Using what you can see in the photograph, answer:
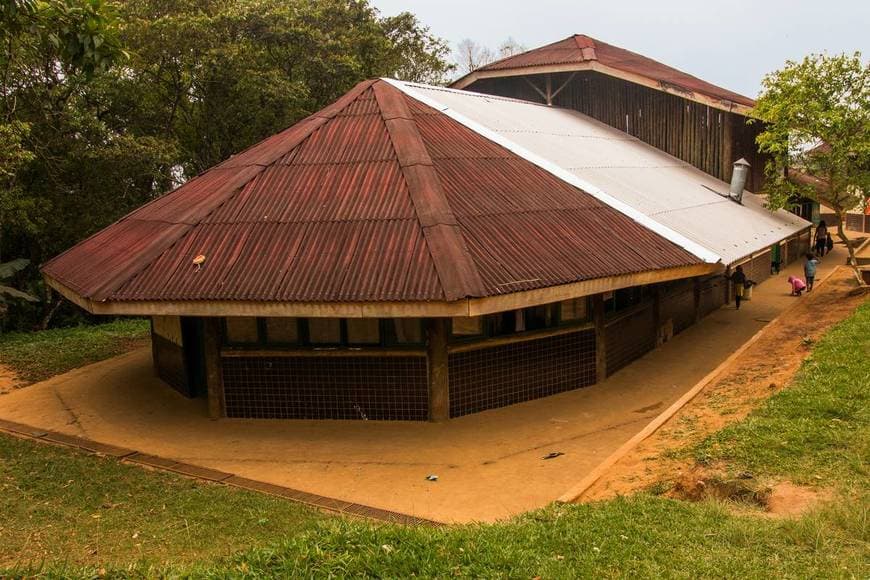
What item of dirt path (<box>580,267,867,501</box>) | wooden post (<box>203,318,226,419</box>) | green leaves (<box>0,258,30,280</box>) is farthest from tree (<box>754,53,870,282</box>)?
green leaves (<box>0,258,30,280</box>)

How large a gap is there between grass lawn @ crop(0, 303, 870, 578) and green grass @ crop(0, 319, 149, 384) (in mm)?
6381

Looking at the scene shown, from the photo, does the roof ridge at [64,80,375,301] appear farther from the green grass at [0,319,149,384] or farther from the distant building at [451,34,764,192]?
the distant building at [451,34,764,192]

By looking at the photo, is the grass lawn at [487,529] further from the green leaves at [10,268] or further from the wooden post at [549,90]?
the wooden post at [549,90]

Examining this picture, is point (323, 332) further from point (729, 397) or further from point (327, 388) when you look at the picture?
point (729, 397)

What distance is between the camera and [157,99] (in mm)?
23547

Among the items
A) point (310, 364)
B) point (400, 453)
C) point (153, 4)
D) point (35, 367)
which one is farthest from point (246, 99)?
point (400, 453)

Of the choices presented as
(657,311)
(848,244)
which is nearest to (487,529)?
(657,311)

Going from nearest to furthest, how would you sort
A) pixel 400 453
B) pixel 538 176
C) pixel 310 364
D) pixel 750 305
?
pixel 400 453, pixel 310 364, pixel 538 176, pixel 750 305

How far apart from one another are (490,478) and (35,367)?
468 inches

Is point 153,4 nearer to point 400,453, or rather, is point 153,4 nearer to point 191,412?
point 191,412

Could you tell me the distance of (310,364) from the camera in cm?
1153

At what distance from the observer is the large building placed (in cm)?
1020

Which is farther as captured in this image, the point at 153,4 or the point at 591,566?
the point at 153,4

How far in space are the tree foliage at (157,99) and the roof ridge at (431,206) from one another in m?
7.52
